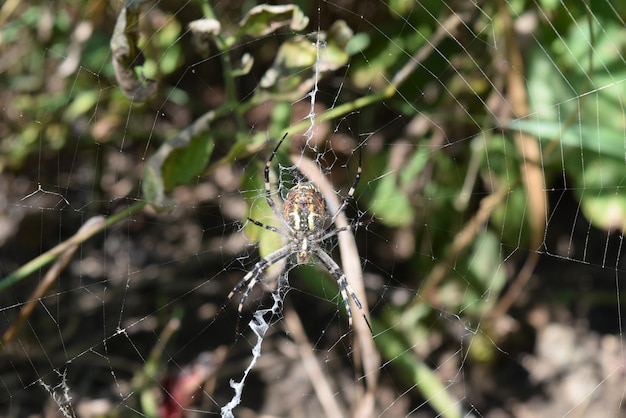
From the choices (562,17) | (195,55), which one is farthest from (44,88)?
(562,17)

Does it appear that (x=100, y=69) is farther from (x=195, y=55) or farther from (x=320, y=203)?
(x=320, y=203)

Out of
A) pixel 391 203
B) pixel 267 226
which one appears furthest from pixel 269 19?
pixel 391 203

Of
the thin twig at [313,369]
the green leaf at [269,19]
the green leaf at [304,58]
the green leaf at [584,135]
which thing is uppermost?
Result: the green leaf at [269,19]

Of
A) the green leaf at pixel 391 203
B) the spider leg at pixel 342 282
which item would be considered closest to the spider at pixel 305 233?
the spider leg at pixel 342 282

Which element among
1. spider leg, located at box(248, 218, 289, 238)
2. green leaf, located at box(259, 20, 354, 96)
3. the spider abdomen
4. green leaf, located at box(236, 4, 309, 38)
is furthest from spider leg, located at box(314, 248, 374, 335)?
green leaf, located at box(236, 4, 309, 38)

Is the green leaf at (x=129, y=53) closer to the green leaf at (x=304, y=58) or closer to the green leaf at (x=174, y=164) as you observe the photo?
the green leaf at (x=174, y=164)

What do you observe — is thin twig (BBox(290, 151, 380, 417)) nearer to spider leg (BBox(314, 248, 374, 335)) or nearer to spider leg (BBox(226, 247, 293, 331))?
spider leg (BBox(314, 248, 374, 335))

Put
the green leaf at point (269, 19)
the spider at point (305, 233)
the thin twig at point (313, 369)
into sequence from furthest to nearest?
the thin twig at point (313, 369) → the spider at point (305, 233) → the green leaf at point (269, 19)

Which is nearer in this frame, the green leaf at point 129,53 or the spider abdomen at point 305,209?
the green leaf at point 129,53
